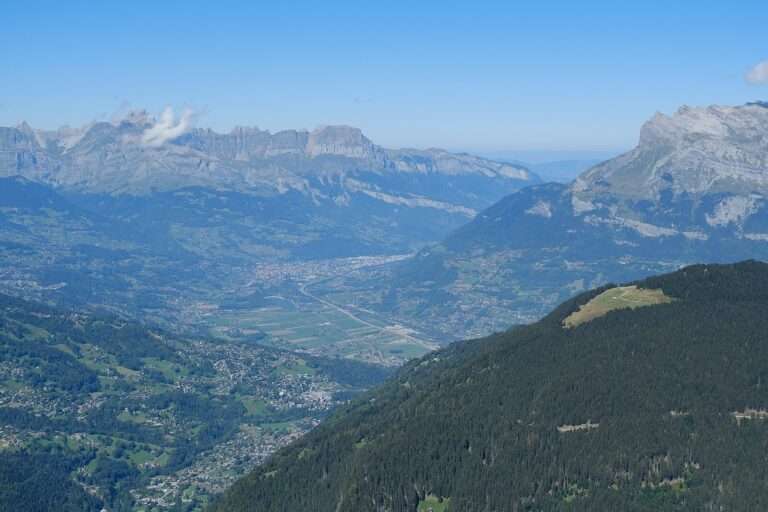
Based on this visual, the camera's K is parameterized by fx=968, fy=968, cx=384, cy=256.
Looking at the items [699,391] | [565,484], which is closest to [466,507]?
[565,484]

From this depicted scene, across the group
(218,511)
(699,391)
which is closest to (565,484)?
(699,391)

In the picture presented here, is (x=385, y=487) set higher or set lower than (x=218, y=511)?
higher

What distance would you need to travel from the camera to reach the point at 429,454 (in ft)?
581

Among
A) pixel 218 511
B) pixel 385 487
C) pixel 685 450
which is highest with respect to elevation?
pixel 685 450

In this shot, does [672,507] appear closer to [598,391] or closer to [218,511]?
[598,391]

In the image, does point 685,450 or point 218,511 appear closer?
point 685,450

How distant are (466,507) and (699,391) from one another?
53.0 m

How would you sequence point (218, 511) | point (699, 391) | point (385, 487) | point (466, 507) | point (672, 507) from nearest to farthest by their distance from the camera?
point (672, 507)
point (466, 507)
point (385, 487)
point (699, 391)
point (218, 511)

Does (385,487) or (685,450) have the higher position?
(685,450)

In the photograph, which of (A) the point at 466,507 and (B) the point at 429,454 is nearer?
(A) the point at 466,507

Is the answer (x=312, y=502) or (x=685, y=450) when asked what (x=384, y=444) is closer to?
(x=312, y=502)

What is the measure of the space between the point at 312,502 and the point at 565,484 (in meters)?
51.2

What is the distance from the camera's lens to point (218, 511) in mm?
195875

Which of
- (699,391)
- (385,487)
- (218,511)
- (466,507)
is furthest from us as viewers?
(218,511)
